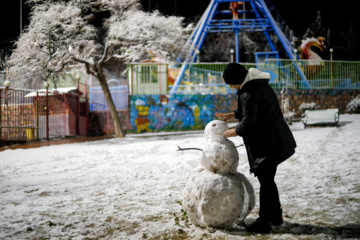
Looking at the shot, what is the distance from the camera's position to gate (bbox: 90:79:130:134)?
16938 millimetres

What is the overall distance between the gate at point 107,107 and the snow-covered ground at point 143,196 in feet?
26.7

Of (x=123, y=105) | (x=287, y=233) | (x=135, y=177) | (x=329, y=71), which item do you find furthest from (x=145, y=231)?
(x=329, y=71)

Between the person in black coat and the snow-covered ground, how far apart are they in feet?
0.81

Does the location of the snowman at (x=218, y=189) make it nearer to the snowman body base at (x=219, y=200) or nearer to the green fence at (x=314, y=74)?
the snowman body base at (x=219, y=200)

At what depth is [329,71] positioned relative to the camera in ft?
59.3

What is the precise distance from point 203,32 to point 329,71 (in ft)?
26.7

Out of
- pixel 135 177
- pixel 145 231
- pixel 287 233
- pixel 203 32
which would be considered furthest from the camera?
pixel 203 32

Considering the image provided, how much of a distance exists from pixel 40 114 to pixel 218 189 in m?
12.9

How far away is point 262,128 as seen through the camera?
296cm

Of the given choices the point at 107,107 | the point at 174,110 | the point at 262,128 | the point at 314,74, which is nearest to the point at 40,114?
the point at 107,107

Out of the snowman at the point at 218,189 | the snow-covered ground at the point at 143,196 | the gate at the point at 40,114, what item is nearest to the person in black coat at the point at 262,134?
the snowman at the point at 218,189

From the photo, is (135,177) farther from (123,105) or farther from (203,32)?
(203,32)

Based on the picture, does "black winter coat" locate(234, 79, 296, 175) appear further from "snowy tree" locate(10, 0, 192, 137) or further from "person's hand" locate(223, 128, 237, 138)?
"snowy tree" locate(10, 0, 192, 137)

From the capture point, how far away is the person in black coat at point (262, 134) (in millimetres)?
2904
